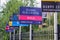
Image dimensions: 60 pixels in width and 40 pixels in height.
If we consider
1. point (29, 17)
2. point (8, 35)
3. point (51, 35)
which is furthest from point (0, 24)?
point (29, 17)

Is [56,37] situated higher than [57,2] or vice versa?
[57,2]

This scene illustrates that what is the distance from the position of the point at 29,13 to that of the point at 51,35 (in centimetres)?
325

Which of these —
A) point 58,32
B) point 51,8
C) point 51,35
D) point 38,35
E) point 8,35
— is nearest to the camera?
point 51,8

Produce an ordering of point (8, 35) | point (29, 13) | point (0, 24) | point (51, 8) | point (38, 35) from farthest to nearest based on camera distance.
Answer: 1. point (8, 35)
2. point (0, 24)
3. point (38, 35)
4. point (29, 13)
5. point (51, 8)

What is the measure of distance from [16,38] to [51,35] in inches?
515

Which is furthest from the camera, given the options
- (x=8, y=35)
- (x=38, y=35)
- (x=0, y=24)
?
(x=8, y=35)

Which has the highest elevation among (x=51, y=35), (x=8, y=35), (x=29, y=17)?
(x=29, y=17)

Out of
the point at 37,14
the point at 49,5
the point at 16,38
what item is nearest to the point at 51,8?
the point at 49,5

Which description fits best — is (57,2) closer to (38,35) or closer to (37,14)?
(37,14)

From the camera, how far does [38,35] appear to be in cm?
1962

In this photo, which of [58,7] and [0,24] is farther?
[0,24]

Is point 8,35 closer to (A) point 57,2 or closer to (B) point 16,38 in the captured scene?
(B) point 16,38

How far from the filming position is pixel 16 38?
30.0 meters

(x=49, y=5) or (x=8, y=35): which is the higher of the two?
(x=49, y=5)
